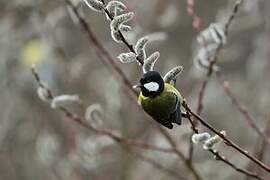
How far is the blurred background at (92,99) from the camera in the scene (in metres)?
2.56

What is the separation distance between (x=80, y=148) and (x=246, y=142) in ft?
3.94

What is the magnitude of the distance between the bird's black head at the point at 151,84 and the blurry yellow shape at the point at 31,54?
2.43 m

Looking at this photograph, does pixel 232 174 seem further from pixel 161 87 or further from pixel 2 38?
pixel 161 87

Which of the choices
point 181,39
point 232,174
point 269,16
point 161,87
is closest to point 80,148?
point 232,174

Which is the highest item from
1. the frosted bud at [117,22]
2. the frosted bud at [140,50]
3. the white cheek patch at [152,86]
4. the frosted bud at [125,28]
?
the frosted bud at [117,22]

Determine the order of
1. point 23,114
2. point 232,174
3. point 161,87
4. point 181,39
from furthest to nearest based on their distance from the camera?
point 181,39 → point 23,114 → point 232,174 → point 161,87

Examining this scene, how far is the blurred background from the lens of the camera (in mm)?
2564

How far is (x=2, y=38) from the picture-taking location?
2.82 meters

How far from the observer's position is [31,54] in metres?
3.47

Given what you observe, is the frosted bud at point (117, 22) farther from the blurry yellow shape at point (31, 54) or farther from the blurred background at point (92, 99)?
the blurry yellow shape at point (31, 54)

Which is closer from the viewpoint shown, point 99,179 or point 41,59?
point 99,179

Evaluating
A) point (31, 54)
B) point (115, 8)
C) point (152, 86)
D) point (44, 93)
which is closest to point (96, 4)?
point (115, 8)

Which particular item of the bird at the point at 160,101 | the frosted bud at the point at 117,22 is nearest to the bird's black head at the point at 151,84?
the bird at the point at 160,101

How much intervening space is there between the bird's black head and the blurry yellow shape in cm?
243
